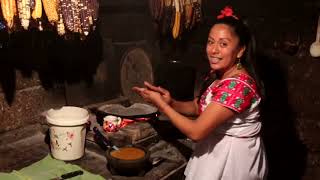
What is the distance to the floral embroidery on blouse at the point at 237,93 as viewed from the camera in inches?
88.1

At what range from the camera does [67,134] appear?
8.93 ft

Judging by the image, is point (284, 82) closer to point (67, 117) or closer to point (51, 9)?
point (67, 117)

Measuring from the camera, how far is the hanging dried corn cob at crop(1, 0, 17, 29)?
2262mm

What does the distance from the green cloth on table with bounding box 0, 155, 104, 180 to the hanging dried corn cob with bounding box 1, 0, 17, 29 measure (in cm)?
105

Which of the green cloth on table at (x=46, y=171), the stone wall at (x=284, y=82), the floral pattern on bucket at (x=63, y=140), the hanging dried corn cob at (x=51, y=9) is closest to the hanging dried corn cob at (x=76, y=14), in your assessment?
the hanging dried corn cob at (x=51, y=9)

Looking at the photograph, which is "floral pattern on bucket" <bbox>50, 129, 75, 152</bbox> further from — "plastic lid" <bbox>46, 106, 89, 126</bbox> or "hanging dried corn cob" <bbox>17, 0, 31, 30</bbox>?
"hanging dried corn cob" <bbox>17, 0, 31, 30</bbox>

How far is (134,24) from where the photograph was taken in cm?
423

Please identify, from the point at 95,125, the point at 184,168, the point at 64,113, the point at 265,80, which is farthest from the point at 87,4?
the point at 265,80

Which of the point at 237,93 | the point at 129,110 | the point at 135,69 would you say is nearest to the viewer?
the point at 237,93

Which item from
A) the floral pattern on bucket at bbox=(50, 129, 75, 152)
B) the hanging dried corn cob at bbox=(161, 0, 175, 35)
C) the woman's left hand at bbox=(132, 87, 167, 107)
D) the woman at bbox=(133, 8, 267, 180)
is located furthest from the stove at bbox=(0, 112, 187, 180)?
the hanging dried corn cob at bbox=(161, 0, 175, 35)

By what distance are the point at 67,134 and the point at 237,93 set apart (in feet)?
4.42

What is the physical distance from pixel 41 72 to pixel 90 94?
67 cm

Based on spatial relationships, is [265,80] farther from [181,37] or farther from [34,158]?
[34,158]

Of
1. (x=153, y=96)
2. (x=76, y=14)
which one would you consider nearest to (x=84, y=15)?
(x=76, y=14)
